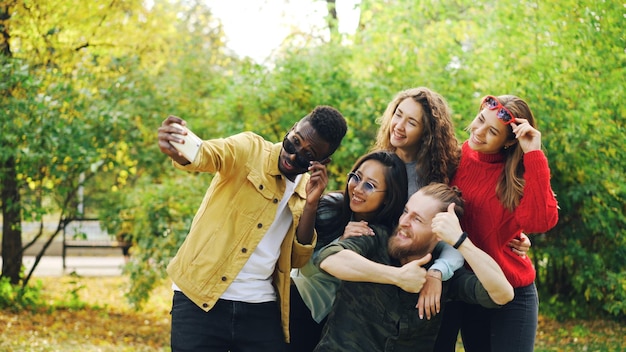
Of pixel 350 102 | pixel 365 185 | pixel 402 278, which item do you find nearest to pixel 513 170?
pixel 365 185

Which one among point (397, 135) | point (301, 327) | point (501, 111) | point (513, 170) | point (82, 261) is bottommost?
point (82, 261)

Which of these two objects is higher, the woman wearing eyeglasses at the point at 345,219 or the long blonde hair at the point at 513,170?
the long blonde hair at the point at 513,170

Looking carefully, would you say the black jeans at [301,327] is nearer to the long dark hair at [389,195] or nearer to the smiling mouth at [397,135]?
the long dark hair at [389,195]

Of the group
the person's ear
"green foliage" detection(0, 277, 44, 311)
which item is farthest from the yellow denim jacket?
"green foliage" detection(0, 277, 44, 311)

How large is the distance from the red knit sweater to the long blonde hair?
0.04 metres

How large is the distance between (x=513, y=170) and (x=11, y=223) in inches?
305

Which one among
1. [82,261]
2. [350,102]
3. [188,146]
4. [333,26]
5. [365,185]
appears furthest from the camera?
[82,261]

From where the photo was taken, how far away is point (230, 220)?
350 centimetres

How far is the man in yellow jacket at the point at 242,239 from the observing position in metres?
3.47

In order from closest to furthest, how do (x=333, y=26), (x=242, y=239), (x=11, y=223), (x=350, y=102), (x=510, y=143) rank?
(x=242, y=239), (x=510, y=143), (x=350, y=102), (x=11, y=223), (x=333, y=26)

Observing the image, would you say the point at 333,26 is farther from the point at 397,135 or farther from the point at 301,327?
the point at 301,327

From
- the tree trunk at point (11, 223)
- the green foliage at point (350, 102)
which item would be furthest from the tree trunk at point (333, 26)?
the tree trunk at point (11, 223)

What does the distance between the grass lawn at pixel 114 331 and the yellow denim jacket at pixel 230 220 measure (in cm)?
498

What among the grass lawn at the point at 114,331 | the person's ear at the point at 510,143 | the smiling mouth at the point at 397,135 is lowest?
the grass lawn at the point at 114,331
